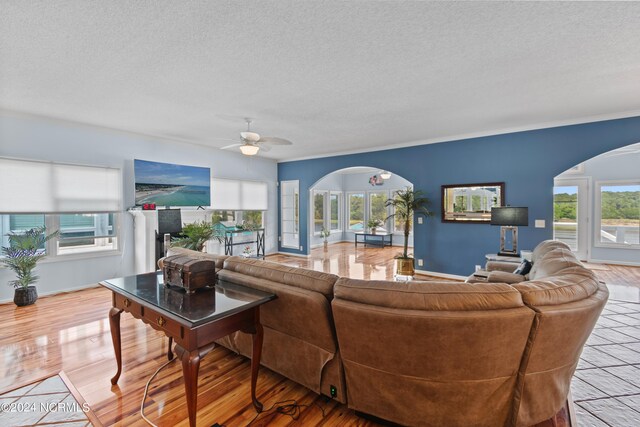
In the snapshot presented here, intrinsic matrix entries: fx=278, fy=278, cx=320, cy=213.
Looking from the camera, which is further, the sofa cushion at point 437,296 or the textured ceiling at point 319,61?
the textured ceiling at point 319,61

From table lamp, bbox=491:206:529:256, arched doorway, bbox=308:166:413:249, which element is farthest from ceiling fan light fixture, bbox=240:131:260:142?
arched doorway, bbox=308:166:413:249

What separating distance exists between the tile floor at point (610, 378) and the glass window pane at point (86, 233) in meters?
6.33

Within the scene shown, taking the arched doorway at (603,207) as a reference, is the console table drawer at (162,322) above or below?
below

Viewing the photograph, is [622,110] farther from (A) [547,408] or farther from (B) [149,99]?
(B) [149,99]

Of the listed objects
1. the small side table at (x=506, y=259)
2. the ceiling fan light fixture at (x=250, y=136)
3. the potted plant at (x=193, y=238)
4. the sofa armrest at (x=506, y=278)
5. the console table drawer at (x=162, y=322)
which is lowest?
the small side table at (x=506, y=259)

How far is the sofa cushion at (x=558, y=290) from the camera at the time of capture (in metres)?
1.46

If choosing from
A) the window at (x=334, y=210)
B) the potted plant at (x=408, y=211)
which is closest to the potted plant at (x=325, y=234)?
the window at (x=334, y=210)

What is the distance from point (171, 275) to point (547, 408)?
253 cm

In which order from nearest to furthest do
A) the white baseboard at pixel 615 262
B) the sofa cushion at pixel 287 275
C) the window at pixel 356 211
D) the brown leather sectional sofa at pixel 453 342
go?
the brown leather sectional sofa at pixel 453 342, the sofa cushion at pixel 287 275, the white baseboard at pixel 615 262, the window at pixel 356 211

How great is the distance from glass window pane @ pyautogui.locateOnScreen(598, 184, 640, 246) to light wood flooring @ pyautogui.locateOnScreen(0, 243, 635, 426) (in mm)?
7792

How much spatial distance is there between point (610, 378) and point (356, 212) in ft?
28.2

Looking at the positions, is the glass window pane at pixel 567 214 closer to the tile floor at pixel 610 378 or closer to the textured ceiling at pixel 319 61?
the textured ceiling at pixel 319 61

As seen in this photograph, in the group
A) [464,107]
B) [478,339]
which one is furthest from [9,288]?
[464,107]

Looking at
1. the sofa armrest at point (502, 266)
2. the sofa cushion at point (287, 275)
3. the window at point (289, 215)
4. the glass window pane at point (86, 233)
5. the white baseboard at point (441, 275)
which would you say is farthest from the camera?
the window at point (289, 215)
